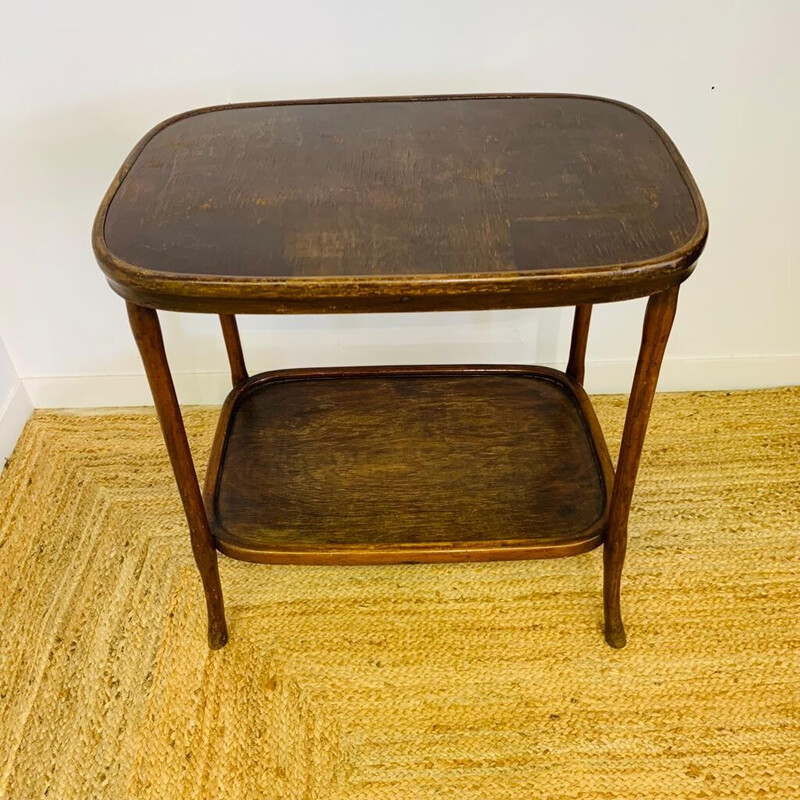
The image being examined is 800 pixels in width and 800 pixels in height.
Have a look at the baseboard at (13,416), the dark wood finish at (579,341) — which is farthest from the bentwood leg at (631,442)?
the baseboard at (13,416)

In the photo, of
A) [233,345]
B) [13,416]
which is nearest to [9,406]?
[13,416]

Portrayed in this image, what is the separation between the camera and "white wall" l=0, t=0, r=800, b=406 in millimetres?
1184

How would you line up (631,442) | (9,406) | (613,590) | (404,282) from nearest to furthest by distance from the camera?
1. (404,282)
2. (631,442)
3. (613,590)
4. (9,406)

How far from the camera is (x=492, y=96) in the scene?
111 cm

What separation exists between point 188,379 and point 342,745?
0.78m

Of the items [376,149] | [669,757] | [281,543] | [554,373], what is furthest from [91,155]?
[669,757]

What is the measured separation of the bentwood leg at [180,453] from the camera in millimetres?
887

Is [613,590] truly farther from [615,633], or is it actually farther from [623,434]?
[623,434]

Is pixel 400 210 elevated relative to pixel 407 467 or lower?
elevated

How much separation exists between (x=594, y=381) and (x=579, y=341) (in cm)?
33

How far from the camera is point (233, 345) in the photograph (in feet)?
4.26

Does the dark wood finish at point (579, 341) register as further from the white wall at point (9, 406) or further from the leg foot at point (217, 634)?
the white wall at point (9, 406)

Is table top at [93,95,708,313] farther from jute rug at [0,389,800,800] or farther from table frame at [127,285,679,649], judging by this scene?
jute rug at [0,389,800,800]

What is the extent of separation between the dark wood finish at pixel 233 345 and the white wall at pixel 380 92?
0.53 feet
